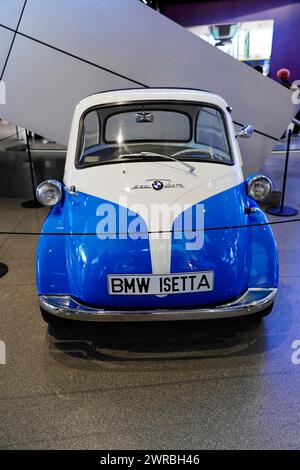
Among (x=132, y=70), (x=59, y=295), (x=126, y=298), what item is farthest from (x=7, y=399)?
(x=132, y=70)

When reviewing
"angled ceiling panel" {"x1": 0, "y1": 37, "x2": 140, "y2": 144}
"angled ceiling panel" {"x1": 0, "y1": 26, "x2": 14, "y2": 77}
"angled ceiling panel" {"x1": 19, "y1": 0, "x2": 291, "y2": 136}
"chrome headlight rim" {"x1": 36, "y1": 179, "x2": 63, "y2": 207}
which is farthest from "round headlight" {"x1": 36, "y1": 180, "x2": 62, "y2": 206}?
"angled ceiling panel" {"x1": 0, "y1": 26, "x2": 14, "y2": 77}

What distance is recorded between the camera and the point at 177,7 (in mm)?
13523

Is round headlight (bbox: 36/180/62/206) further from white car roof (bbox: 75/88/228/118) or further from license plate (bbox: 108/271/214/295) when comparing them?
license plate (bbox: 108/271/214/295)

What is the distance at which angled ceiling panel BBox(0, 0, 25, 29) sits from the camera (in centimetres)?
493

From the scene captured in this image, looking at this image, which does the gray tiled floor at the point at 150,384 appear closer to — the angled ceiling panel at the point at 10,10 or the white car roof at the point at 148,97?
the white car roof at the point at 148,97

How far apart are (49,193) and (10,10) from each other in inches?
142

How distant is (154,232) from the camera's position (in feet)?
7.59

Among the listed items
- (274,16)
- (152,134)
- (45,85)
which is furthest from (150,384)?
(274,16)

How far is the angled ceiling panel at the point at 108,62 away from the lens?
16.5 feet

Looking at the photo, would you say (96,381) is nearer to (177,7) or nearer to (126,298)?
(126,298)

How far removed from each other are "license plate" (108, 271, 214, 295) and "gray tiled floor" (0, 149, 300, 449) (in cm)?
28

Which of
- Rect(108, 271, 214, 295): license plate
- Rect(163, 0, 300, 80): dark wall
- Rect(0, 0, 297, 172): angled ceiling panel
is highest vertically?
Rect(163, 0, 300, 80): dark wall

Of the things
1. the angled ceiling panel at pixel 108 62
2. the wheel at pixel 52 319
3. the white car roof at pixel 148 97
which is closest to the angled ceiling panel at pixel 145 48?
the angled ceiling panel at pixel 108 62

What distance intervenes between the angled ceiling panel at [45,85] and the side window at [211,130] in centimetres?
224
